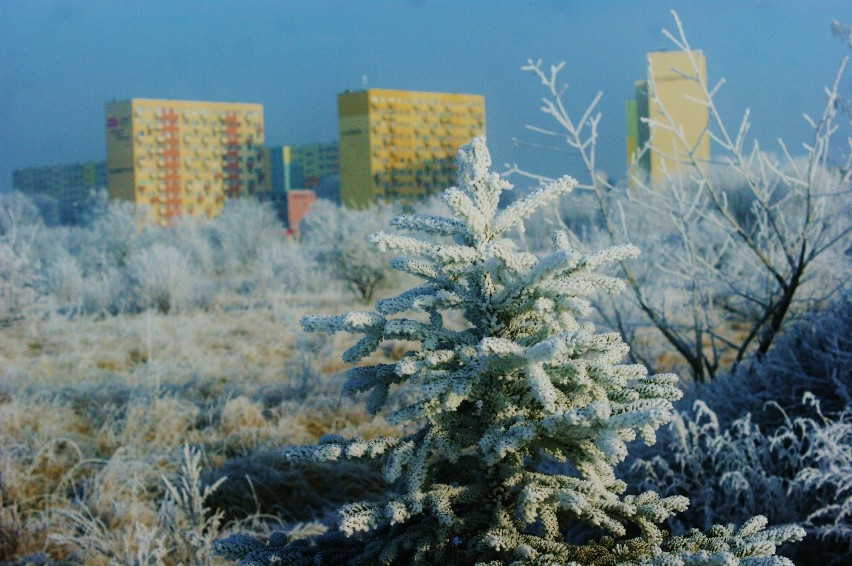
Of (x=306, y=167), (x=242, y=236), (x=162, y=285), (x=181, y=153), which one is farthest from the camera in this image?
(x=306, y=167)

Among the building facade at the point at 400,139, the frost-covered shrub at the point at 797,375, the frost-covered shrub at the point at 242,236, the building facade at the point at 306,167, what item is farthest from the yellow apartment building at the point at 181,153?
the frost-covered shrub at the point at 797,375

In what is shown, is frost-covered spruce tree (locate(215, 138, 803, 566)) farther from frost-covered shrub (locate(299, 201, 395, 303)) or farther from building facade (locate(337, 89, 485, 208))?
building facade (locate(337, 89, 485, 208))

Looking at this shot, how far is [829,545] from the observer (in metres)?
3.37

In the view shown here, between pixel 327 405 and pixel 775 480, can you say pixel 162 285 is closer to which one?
pixel 327 405

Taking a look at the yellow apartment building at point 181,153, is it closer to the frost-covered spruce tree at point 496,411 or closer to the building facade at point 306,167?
the building facade at point 306,167

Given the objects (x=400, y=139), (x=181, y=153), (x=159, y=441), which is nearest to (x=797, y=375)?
(x=159, y=441)

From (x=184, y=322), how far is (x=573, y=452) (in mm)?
10907

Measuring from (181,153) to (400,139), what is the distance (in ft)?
45.5

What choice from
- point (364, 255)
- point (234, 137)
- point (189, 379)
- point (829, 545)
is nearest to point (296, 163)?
point (234, 137)

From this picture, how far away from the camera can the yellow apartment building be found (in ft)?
144

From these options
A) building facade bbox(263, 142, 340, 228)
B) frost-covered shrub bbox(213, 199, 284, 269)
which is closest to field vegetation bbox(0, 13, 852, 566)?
frost-covered shrub bbox(213, 199, 284, 269)

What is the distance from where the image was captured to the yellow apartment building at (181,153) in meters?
43.8

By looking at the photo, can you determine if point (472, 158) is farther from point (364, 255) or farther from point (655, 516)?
point (364, 255)

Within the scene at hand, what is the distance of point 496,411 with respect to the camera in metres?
1.54
